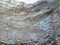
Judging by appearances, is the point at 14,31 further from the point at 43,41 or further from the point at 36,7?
the point at 36,7

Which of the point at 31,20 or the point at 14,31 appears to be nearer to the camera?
the point at 14,31

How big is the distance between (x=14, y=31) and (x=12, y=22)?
0.83 ft

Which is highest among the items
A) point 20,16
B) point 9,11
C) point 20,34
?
point 9,11

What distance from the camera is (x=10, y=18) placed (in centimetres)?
229

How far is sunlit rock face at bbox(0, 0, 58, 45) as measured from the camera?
1.78 m

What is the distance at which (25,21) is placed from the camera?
7.19 feet

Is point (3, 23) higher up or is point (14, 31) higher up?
point (3, 23)

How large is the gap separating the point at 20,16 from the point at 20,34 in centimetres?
54

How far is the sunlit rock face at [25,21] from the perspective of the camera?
178 cm

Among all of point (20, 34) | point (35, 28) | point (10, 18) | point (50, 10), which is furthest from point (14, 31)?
point (50, 10)

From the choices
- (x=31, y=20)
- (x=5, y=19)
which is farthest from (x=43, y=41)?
(x=5, y=19)

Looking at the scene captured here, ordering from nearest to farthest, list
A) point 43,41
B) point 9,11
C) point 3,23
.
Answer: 1. point 43,41
2. point 3,23
3. point 9,11

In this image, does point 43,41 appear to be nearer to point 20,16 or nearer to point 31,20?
point 31,20

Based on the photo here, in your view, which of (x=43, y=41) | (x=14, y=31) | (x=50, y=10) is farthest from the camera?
(x=50, y=10)
